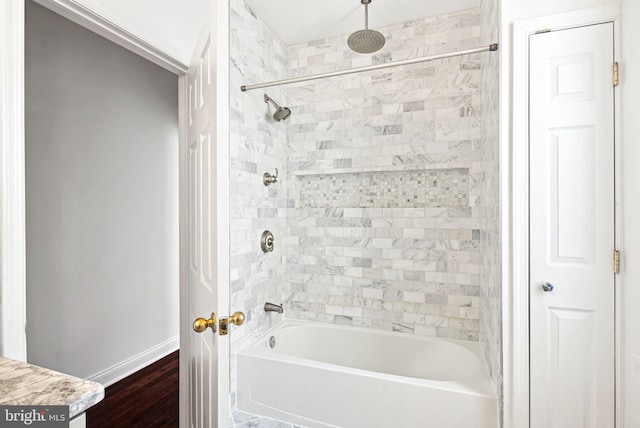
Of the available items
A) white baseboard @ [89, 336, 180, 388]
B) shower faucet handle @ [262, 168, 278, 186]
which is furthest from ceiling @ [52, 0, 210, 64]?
white baseboard @ [89, 336, 180, 388]

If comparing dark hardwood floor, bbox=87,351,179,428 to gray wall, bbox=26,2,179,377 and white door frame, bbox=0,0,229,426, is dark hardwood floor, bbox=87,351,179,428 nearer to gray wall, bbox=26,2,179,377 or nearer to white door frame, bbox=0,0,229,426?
gray wall, bbox=26,2,179,377

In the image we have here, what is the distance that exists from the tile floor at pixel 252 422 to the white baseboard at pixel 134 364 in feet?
4.69

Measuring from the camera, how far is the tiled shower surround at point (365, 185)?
2016 millimetres

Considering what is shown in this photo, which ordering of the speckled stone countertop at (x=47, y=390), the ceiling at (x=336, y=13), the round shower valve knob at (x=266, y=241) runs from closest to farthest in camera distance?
the speckled stone countertop at (x=47, y=390) < the ceiling at (x=336, y=13) < the round shower valve knob at (x=266, y=241)

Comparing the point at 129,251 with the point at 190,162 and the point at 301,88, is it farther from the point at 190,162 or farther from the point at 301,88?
the point at 301,88

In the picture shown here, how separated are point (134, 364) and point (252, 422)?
5.47 feet

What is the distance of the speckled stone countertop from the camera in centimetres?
61

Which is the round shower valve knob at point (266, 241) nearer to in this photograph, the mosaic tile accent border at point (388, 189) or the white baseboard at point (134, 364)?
the mosaic tile accent border at point (388, 189)

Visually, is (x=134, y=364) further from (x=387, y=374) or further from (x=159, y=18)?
(x=159, y=18)

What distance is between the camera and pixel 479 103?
2.01 m

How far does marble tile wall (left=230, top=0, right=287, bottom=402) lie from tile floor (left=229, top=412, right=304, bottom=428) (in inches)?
5.2

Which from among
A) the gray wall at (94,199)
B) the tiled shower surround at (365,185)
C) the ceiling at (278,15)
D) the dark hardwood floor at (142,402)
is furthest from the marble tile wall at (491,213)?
the gray wall at (94,199)

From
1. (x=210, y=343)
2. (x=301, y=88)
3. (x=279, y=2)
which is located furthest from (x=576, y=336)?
(x=279, y=2)

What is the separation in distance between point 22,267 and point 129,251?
187cm
